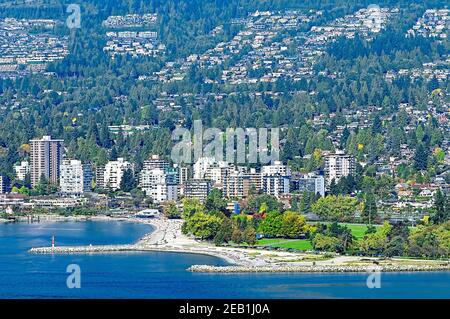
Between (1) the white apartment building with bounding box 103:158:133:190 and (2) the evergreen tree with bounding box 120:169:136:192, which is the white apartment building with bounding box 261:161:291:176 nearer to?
(2) the evergreen tree with bounding box 120:169:136:192

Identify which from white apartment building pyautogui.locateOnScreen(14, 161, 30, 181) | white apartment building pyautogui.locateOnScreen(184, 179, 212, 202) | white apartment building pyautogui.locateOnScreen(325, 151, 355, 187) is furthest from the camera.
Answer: white apartment building pyautogui.locateOnScreen(14, 161, 30, 181)

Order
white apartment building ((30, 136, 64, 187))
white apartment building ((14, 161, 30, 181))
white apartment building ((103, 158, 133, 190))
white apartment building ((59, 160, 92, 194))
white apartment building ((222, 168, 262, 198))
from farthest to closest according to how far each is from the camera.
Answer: white apartment building ((14, 161, 30, 181)) < white apartment building ((30, 136, 64, 187)) < white apartment building ((103, 158, 133, 190)) < white apartment building ((59, 160, 92, 194)) < white apartment building ((222, 168, 262, 198))

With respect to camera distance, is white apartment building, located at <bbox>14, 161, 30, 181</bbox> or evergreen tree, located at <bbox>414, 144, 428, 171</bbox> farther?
white apartment building, located at <bbox>14, 161, 30, 181</bbox>

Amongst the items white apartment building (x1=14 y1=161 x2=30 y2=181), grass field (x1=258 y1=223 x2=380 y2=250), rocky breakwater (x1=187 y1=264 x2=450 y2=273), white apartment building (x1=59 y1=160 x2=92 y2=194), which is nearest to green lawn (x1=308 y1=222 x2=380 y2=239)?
grass field (x1=258 y1=223 x2=380 y2=250)

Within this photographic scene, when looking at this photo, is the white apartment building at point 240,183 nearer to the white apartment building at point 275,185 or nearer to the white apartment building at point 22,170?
the white apartment building at point 275,185

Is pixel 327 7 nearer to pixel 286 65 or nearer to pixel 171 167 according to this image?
pixel 286 65

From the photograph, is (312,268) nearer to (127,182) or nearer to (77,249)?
(77,249)
